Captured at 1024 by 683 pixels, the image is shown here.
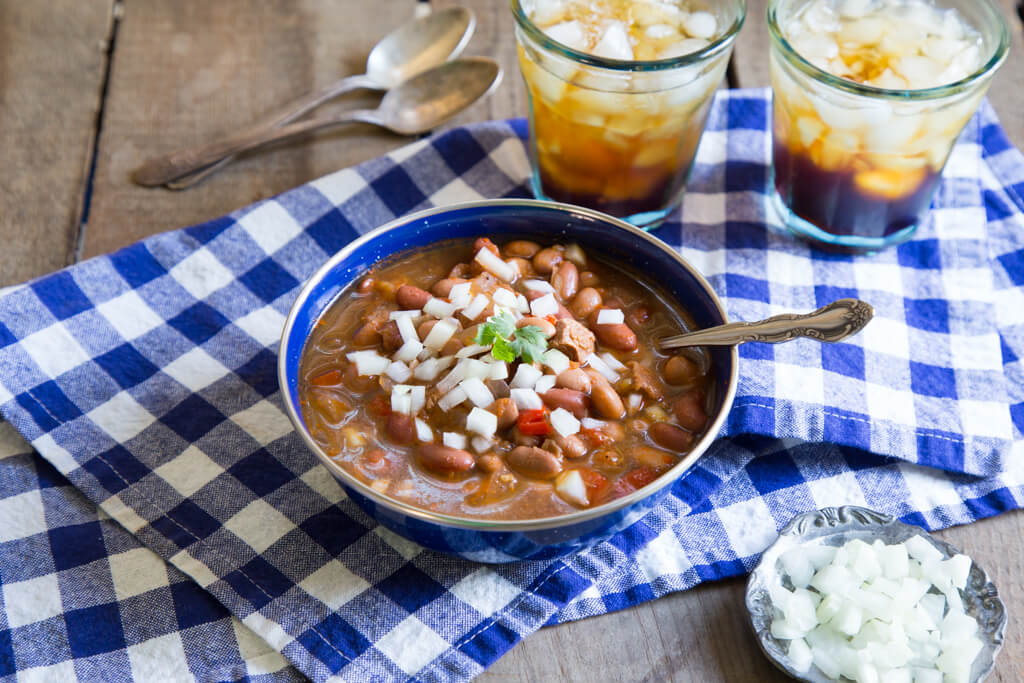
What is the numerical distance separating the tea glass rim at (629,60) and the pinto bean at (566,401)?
860mm

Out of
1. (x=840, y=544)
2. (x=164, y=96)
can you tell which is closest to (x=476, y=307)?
(x=840, y=544)

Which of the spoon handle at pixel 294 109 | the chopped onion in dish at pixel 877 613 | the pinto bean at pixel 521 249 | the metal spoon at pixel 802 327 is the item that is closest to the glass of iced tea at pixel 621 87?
the pinto bean at pixel 521 249

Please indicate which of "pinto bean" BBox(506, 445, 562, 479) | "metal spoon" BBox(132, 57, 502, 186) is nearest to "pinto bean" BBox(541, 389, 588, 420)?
"pinto bean" BBox(506, 445, 562, 479)

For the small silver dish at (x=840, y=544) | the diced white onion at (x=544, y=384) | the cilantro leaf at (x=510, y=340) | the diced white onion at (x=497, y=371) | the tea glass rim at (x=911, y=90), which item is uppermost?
the tea glass rim at (x=911, y=90)

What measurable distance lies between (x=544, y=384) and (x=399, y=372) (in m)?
0.34

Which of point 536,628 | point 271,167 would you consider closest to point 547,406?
point 536,628

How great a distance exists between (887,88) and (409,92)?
1601mm

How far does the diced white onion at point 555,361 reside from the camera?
2.37 m

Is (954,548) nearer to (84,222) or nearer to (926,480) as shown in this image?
(926,480)

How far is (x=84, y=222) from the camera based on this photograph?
10.7 feet

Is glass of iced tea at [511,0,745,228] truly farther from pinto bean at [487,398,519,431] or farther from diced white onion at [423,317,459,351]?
pinto bean at [487,398,519,431]

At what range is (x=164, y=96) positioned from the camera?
3.62 m

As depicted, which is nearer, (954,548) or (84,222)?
(954,548)

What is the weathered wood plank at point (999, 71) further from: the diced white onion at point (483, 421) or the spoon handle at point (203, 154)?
the diced white onion at point (483, 421)
